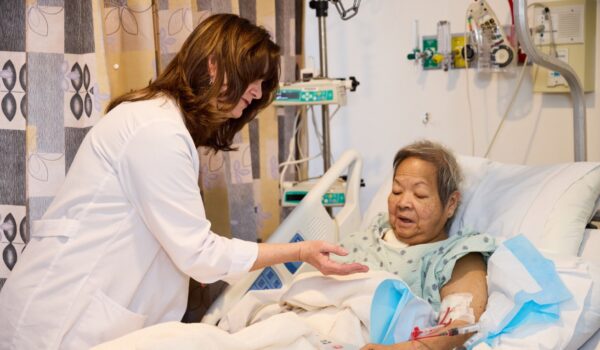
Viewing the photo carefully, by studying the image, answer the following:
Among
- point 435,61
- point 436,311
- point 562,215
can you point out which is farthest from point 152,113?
point 435,61

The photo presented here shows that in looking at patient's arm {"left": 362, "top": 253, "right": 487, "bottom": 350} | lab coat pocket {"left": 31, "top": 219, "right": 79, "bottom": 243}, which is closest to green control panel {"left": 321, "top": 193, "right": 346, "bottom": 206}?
patient's arm {"left": 362, "top": 253, "right": 487, "bottom": 350}

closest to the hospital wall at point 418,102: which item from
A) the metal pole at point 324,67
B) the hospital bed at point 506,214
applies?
the metal pole at point 324,67

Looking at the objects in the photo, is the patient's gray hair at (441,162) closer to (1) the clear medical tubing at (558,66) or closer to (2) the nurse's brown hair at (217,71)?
(1) the clear medical tubing at (558,66)

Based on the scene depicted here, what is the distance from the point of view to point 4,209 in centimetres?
216

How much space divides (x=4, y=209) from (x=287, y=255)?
34.7 inches

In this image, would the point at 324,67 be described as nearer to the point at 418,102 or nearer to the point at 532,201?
the point at 418,102

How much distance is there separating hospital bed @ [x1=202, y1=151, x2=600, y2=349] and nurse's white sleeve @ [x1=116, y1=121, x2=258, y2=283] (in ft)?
1.39

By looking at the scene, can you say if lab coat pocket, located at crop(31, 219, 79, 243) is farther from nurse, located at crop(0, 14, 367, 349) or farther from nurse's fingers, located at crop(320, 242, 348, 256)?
nurse's fingers, located at crop(320, 242, 348, 256)

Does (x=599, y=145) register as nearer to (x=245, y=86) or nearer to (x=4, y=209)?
(x=245, y=86)

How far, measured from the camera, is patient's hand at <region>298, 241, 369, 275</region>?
194 cm

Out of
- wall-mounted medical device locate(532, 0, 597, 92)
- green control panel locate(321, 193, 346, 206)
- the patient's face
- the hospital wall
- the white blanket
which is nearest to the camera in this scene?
the white blanket

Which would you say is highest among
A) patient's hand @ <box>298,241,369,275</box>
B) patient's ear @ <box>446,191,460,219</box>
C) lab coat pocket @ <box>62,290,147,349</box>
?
patient's ear @ <box>446,191,460,219</box>

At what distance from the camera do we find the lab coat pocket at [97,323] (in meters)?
1.71

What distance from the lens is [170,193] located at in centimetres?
168
